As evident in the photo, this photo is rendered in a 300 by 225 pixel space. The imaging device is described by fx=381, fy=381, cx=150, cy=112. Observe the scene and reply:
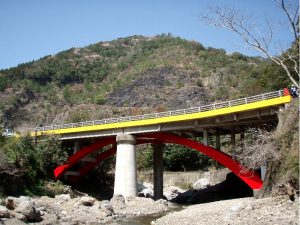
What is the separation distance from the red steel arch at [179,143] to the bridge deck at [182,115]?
1.65 m

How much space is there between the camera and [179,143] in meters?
35.8

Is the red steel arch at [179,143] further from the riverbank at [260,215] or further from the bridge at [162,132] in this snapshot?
the riverbank at [260,215]

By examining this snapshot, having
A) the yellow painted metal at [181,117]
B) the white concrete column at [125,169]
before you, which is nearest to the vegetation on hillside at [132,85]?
the yellow painted metal at [181,117]

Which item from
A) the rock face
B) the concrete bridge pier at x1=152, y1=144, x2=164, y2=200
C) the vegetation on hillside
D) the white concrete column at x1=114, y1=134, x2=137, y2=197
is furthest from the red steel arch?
the vegetation on hillside

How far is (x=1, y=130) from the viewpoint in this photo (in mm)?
36969

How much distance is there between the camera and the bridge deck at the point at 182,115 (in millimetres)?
28031

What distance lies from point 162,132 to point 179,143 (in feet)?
7.56

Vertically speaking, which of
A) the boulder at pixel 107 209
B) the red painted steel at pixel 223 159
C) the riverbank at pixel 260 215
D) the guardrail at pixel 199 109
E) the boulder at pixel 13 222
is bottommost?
the boulder at pixel 107 209

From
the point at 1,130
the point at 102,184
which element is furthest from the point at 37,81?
the point at 1,130

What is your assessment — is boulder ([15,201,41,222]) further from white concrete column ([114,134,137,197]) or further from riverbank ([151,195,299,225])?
white concrete column ([114,134,137,197])

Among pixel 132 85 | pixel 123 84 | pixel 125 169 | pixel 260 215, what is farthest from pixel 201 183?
pixel 123 84

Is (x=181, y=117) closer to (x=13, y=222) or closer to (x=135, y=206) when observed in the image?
(x=135, y=206)

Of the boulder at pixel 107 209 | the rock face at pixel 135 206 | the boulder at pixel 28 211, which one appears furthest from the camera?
the rock face at pixel 135 206

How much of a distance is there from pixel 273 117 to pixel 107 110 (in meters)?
69.0
